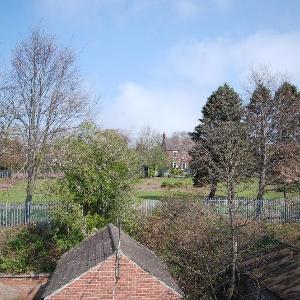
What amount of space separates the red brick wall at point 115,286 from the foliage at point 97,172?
31.4 ft

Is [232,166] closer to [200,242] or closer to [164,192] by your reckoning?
[200,242]

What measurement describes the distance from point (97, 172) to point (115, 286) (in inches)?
409

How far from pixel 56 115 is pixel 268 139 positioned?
15.5m

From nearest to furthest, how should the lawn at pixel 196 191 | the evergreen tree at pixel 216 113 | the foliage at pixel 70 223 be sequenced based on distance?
the foliage at pixel 70 223
the lawn at pixel 196 191
the evergreen tree at pixel 216 113

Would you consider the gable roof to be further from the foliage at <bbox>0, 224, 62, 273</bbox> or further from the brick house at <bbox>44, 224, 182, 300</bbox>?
the foliage at <bbox>0, 224, 62, 273</bbox>

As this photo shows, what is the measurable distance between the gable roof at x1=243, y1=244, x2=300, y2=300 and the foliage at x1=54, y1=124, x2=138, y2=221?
8.05m

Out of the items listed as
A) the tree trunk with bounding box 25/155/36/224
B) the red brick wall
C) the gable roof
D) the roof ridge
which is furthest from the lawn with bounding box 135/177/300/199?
the tree trunk with bounding box 25/155/36/224

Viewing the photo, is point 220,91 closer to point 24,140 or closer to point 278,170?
point 278,170

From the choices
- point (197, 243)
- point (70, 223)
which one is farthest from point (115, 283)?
point (70, 223)

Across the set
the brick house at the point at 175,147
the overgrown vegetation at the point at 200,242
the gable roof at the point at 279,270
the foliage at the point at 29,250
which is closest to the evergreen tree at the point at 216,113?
the overgrown vegetation at the point at 200,242

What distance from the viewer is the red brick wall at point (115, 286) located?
1154 cm

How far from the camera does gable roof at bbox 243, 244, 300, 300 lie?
1212 cm

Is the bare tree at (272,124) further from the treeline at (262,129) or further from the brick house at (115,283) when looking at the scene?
the brick house at (115,283)

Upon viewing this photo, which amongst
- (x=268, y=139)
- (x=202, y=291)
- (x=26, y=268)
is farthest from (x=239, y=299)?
(x=268, y=139)
